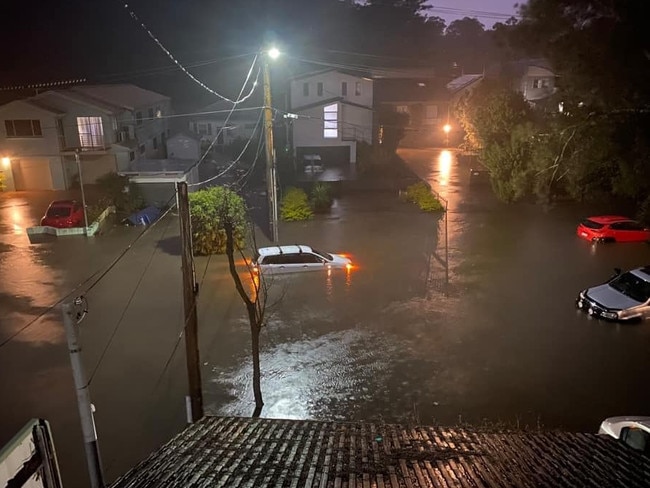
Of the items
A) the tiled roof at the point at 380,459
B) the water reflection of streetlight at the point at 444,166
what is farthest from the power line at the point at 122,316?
the water reflection of streetlight at the point at 444,166

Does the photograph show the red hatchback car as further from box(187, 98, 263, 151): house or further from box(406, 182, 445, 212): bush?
box(187, 98, 263, 151): house

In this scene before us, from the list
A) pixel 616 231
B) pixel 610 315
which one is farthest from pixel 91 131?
pixel 610 315

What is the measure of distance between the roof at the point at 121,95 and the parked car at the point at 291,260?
1951 centimetres

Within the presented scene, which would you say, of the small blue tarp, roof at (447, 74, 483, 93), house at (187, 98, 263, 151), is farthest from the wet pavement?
roof at (447, 74, 483, 93)

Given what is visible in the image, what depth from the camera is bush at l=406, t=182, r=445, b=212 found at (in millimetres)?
28219

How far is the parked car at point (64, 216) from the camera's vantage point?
24.8m

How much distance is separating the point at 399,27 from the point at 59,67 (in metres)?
41.3

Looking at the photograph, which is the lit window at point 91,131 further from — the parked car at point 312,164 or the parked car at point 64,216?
the parked car at point 312,164

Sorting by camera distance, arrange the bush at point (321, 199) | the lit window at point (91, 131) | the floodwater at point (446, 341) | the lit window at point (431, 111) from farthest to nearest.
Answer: the lit window at point (431, 111), the lit window at point (91, 131), the bush at point (321, 199), the floodwater at point (446, 341)

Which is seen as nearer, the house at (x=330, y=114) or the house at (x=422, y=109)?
the house at (x=330, y=114)

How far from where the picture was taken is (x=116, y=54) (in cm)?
5100

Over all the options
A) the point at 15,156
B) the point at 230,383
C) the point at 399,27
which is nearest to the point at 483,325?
the point at 230,383

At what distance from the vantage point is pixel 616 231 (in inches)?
909

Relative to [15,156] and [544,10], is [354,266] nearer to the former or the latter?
[544,10]
